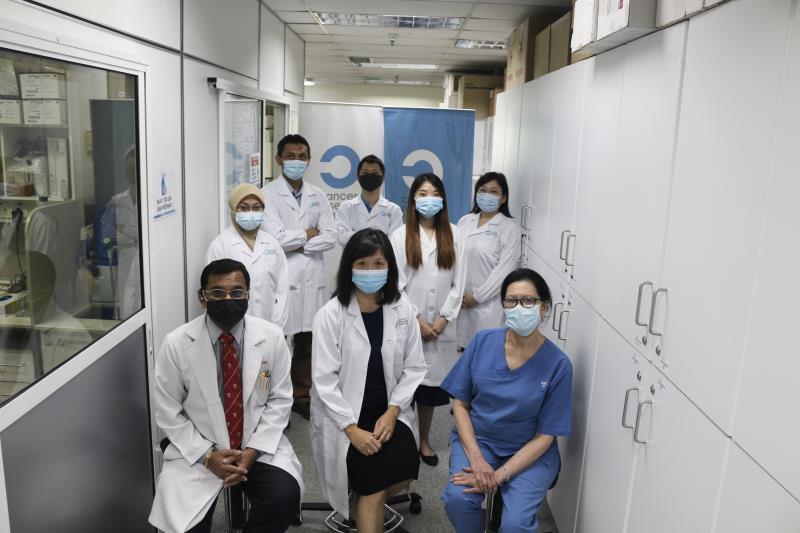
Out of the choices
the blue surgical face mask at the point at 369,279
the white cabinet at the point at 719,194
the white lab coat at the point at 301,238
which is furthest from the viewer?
the white lab coat at the point at 301,238

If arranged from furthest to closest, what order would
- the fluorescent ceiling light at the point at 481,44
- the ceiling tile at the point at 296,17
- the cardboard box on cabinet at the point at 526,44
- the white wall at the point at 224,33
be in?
the fluorescent ceiling light at the point at 481,44
the ceiling tile at the point at 296,17
the cardboard box on cabinet at the point at 526,44
the white wall at the point at 224,33

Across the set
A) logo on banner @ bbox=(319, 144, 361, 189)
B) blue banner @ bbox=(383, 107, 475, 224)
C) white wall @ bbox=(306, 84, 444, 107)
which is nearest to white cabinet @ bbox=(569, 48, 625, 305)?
blue banner @ bbox=(383, 107, 475, 224)

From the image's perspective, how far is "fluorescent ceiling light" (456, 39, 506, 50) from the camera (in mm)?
5879

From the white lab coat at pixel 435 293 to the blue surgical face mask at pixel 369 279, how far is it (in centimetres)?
63

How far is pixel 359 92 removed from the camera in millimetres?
12117

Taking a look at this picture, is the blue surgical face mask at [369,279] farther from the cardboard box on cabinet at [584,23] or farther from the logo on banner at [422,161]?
the logo on banner at [422,161]

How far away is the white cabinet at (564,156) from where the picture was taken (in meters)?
2.52

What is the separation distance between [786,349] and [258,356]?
1.62 m

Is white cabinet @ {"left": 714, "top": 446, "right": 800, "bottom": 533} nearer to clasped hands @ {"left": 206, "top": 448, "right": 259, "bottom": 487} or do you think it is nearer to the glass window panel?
clasped hands @ {"left": 206, "top": 448, "right": 259, "bottom": 487}

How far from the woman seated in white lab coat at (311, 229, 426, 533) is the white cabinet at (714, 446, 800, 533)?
1250mm

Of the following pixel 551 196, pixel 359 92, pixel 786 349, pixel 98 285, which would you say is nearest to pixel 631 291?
pixel 786 349

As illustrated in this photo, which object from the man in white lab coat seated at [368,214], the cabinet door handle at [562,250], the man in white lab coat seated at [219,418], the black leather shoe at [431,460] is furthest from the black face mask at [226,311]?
the man in white lab coat seated at [368,214]

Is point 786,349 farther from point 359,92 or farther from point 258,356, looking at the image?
point 359,92

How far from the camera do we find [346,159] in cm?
511
